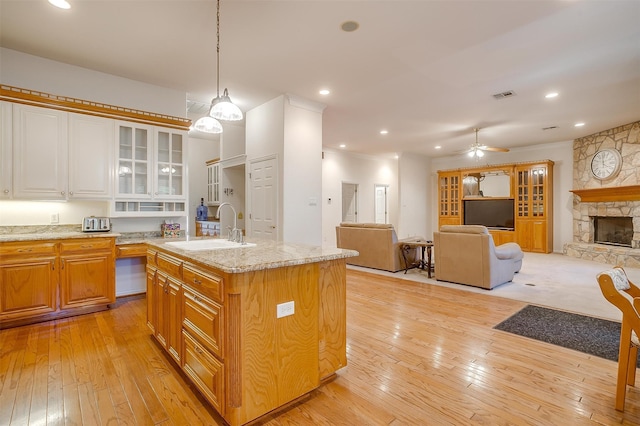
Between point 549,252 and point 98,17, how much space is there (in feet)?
33.0

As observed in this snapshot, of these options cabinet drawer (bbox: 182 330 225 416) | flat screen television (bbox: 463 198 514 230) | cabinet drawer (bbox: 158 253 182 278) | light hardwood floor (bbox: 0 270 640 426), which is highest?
flat screen television (bbox: 463 198 514 230)

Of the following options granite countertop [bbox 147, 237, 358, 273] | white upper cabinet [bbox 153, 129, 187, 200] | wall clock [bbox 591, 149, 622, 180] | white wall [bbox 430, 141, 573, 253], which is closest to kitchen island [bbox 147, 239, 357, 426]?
granite countertop [bbox 147, 237, 358, 273]

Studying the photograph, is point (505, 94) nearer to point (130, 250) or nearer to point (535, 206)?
point (535, 206)

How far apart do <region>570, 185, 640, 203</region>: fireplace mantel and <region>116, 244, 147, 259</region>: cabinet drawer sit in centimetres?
904

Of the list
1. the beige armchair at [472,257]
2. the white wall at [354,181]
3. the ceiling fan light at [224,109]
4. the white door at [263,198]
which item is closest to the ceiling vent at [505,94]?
the beige armchair at [472,257]

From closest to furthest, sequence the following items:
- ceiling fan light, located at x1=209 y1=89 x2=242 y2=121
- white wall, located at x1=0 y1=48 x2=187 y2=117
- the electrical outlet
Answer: the electrical outlet, ceiling fan light, located at x1=209 y1=89 x2=242 y2=121, white wall, located at x1=0 y1=48 x2=187 y2=117

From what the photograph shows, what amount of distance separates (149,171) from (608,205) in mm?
9317

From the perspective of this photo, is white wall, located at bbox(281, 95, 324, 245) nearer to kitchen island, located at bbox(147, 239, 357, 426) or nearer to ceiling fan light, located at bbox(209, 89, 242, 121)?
ceiling fan light, located at bbox(209, 89, 242, 121)

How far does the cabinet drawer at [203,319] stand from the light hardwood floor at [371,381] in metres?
0.44

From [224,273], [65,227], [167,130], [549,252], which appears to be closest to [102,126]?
[167,130]

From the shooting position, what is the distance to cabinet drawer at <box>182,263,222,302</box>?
1718 millimetres

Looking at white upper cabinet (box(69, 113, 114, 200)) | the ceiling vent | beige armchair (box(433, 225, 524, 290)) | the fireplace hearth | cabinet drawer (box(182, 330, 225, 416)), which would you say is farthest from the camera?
the fireplace hearth

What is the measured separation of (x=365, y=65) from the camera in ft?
12.3

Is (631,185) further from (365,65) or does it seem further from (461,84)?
(365,65)
